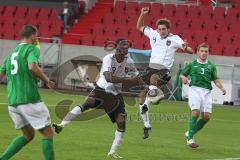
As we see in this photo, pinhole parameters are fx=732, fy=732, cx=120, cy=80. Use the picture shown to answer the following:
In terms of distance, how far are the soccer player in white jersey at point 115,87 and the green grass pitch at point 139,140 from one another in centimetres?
60

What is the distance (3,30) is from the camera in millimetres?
38406

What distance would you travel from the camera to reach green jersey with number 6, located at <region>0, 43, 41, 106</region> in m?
10.2

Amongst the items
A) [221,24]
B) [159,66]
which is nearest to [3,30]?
[221,24]

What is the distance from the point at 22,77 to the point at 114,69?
9.90 ft

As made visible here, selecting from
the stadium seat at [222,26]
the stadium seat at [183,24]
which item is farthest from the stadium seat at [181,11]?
the stadium seat at [222,26]

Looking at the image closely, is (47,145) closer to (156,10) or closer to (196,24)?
(196,24)

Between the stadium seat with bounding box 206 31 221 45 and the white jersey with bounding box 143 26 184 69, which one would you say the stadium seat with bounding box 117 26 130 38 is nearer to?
the stadium seat with bounding box 206 31 221 45

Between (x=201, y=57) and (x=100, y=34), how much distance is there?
848 inches

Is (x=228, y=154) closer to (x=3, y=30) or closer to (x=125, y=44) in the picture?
(x=125, y=44)

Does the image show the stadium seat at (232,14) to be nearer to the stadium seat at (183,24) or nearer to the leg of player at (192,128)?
the stadium seat at (183,24)

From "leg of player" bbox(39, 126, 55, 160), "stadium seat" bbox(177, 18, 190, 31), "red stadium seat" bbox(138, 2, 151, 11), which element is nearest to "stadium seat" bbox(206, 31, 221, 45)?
"stadium seat" bbox(177, 18, 190, 31)

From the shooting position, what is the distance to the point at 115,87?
13.4m

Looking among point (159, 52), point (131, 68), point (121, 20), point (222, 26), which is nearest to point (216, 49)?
point (222, 26)

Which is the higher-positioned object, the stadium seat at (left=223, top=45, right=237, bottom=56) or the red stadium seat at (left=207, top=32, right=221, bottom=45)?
the red stadium seat at (left=207, top=32, right=221, bottom=45)
